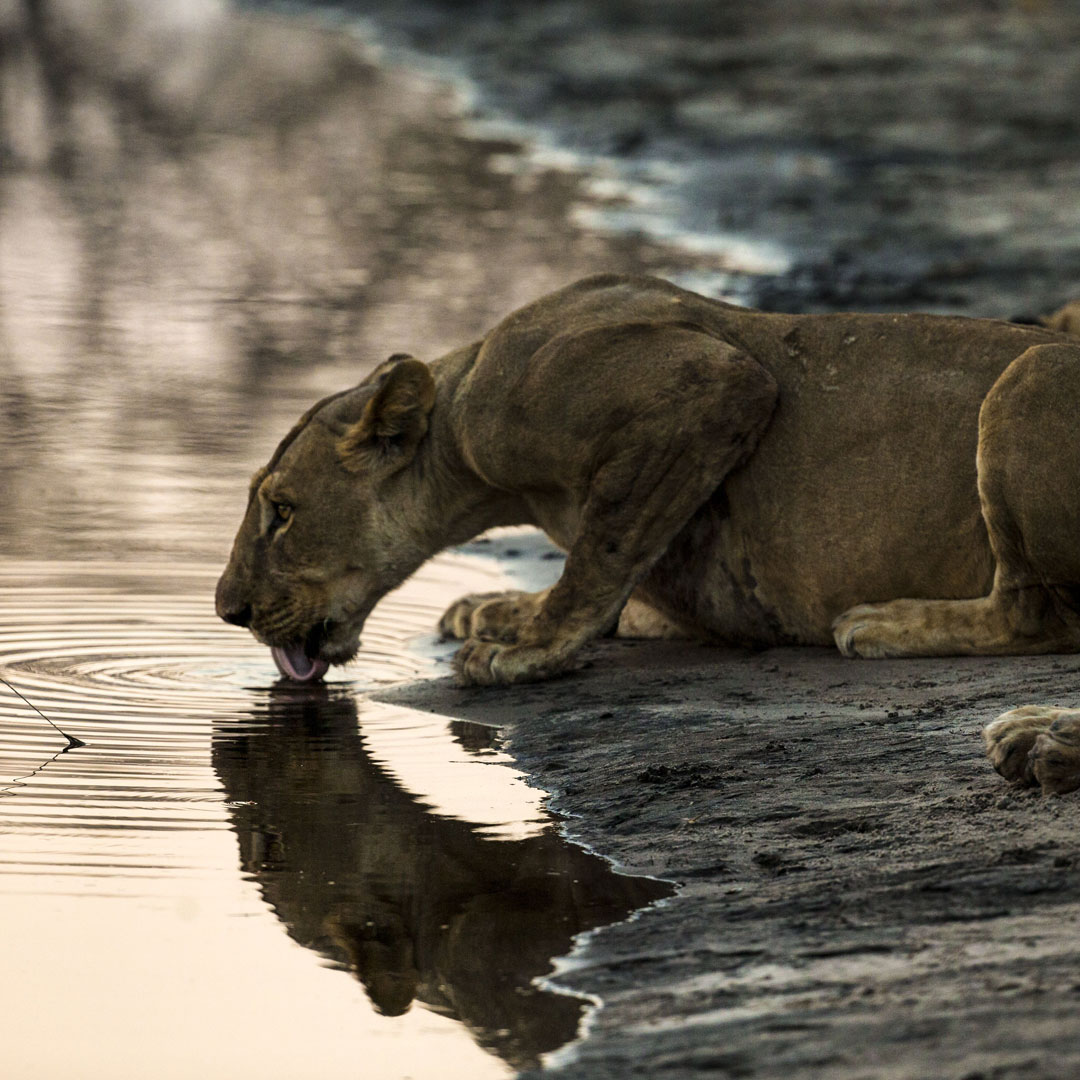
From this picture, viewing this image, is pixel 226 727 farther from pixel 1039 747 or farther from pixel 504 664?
pixel 1039 747

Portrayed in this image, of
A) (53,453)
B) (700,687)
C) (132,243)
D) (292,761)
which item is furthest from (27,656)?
(132,243)

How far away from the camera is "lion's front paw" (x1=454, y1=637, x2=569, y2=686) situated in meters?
6.38

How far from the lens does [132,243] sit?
620 inches

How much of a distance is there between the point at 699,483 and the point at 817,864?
231 cm

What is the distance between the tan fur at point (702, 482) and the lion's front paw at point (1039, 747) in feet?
5.23

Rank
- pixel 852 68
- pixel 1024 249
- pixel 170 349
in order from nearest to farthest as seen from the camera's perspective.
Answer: pixel 170 349 → pixel 1024 249 → pixel 852 68

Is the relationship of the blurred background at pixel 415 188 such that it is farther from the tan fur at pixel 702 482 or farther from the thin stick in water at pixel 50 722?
the thin stick in water at pixel 50 722

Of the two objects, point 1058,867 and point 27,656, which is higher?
point 1058,867

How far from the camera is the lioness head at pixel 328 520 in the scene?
21.9 ft

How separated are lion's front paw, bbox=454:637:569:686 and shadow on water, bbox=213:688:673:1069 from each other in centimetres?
85

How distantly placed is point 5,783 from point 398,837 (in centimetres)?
97

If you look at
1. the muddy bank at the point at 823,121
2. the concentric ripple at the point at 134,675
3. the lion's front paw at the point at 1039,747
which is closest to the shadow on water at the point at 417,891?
the concentric ripple at the point at 134,675

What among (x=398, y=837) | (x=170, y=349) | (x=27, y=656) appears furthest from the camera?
(x=170, y=349)

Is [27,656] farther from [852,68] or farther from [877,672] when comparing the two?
[852,68]
